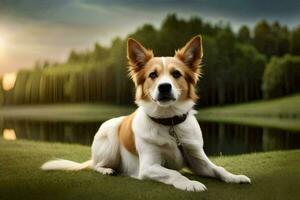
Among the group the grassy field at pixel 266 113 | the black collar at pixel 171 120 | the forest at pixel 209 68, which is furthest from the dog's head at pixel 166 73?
the grassy field at pixel 266 113

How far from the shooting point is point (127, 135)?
273cm

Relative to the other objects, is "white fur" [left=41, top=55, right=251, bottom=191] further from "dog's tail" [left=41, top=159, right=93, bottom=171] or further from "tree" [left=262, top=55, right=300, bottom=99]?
"tree" [left=262, top=55, right=300, bottom=99]

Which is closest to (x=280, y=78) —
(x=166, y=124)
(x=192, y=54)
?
(x=192, y=54)

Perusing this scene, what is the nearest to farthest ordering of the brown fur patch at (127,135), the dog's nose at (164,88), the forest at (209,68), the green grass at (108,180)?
the dog's nose at (164,88)
the green grass at (108,180)
the brown fur patch at (127,135)
the forest at (209,68)

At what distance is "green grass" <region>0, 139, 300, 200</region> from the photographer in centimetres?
252

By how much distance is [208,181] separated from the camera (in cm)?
262

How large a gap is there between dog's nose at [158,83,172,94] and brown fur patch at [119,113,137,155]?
0.38 m

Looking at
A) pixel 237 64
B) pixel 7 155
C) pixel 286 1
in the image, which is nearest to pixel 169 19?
pixel 237 64

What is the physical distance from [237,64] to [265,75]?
0.18 m

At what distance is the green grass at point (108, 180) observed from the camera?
99.3 inches

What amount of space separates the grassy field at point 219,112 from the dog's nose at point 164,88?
20.9 inches

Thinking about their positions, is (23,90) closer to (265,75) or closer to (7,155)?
(7,155)

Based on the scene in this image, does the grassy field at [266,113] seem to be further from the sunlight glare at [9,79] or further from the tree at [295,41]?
the sunlight glare at [9,79]

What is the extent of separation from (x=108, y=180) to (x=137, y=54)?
2.23ft
